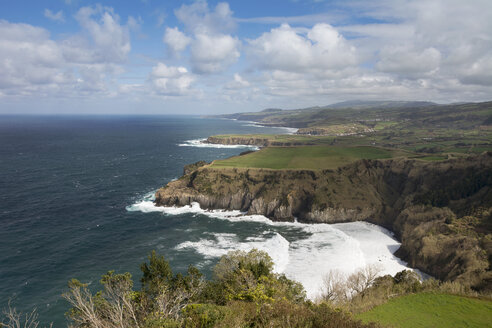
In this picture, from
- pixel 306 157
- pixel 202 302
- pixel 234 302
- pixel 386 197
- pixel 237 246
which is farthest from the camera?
pixel 306 157

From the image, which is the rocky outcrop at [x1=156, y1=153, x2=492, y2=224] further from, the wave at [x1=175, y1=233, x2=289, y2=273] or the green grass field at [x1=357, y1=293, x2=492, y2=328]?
the green grass field at [x1=357, y1=293, x2=492, y2=328]

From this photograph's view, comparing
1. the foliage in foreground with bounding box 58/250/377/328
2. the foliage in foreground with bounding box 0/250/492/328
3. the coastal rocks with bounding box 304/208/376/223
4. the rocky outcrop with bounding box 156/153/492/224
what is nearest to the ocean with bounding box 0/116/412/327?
the coastal rocks with bounding box 304/208/376/223

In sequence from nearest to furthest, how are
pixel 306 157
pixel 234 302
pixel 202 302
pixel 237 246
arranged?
pixel 234 302 → pixel 202 302 → pixel 237 246 → pixel 306 157

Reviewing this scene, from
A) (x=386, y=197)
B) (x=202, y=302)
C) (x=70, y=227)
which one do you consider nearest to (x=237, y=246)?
(x=202, y=302)

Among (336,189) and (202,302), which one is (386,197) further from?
(202,302)

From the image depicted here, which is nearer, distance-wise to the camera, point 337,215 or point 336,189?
point 337,215

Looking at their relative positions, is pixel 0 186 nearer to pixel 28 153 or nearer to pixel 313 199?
pixel 28 153
